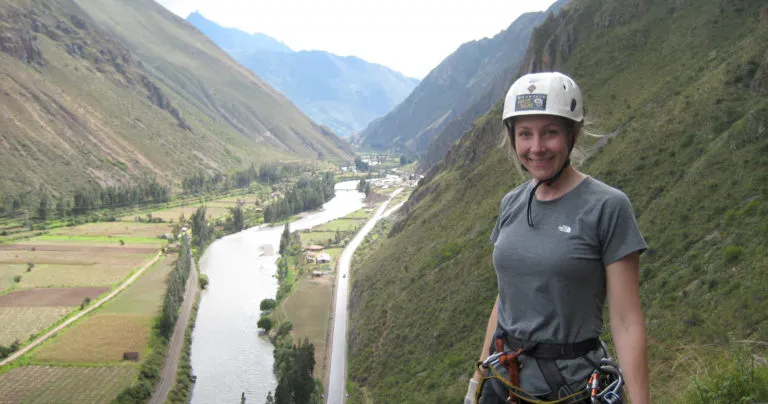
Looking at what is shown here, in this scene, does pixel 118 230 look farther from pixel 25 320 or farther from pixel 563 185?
pixel 563 185

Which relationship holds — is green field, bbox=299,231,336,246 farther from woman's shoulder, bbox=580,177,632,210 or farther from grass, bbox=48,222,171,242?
woman's shoulder, bbox=580,177,632,210

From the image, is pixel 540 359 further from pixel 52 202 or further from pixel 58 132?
pixel 58 132

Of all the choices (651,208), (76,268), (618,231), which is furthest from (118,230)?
(618,231)

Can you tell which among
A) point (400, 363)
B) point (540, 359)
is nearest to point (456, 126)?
point (400, 363)

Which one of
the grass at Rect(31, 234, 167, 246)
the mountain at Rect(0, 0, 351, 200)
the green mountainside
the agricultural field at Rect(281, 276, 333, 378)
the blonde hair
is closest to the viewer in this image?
the blonde hair

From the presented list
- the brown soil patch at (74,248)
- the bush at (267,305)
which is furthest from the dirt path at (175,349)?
the brown soil patch at (74,248)

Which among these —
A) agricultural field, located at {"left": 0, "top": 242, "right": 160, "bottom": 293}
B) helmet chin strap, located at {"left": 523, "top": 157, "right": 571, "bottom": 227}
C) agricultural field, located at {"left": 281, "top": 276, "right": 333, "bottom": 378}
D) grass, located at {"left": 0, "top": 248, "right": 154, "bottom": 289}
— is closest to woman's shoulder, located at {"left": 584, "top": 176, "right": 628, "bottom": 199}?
helmet chin strap, located at {"left": 523, "top": 157, "right": 571, "bottom": 227}

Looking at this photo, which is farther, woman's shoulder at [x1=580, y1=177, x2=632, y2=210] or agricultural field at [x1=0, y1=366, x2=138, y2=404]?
agricultural field at [x1=0, y1=366, x2=138, y2=404]
